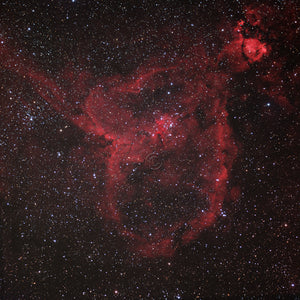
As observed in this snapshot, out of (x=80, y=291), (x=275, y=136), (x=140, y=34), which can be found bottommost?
(x=80, y=291)

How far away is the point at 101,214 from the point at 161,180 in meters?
0.19

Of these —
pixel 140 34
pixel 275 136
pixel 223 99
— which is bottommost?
pixel 275 136

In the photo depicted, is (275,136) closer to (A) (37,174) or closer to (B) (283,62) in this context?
(B) (283,62)

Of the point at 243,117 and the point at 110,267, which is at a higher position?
the point at 243,117

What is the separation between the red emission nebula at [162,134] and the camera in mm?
489

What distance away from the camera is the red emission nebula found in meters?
0.49

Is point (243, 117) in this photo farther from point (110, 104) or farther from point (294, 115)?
point (110, 104)

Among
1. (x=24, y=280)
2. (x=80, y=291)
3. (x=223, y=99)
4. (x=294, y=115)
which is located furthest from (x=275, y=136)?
(x=24, y=280)

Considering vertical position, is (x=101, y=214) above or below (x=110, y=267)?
above

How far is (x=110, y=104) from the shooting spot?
499 mm

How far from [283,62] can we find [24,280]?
36.6 inches

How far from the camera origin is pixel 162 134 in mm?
500

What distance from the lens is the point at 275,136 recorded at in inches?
19.7

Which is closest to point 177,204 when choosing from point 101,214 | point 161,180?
point 161,180
